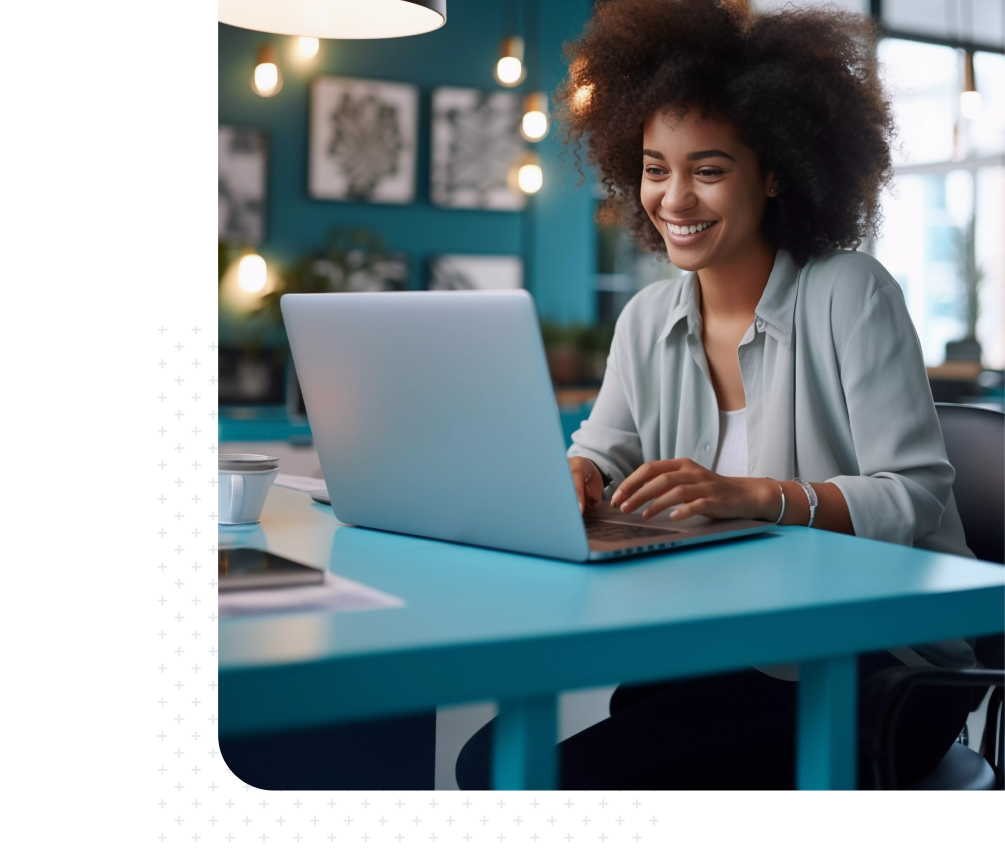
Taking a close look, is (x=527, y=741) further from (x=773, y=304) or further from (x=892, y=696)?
(x=773, y=304)

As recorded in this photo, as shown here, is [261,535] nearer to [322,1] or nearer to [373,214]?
[322,1]

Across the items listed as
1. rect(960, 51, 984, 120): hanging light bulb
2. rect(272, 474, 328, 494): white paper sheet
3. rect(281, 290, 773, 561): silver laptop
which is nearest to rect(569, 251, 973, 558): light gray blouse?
rect(281, 290, 773, 561): silver laptop

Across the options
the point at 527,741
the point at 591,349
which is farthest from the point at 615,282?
the point at 527,741

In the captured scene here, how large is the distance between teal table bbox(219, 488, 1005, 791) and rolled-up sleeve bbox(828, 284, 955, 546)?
21 cm

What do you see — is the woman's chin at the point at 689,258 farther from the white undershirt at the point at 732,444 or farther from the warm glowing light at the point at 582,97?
the warm glowing light at the point at 582,97

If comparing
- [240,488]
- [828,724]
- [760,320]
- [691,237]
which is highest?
[691,237]

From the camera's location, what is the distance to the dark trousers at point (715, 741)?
901mm

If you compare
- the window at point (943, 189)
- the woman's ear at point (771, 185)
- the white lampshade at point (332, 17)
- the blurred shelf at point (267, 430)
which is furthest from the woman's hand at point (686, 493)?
the window at point (943, 189)

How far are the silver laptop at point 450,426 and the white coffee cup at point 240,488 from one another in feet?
0.20

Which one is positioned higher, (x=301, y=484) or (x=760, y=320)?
(x=760, y=320)

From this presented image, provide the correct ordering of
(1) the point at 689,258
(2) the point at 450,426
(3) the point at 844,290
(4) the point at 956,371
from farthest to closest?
(4) the point at 956,371 < (1) the point at 689,258 < (3) the point at 844,290 < (2) the point at 450,426

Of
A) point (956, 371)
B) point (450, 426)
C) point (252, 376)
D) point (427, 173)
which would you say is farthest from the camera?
point (427, 173)

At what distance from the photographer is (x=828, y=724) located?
2.18 ft
